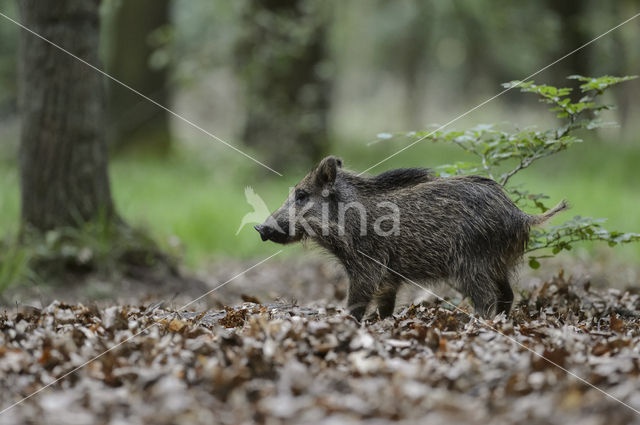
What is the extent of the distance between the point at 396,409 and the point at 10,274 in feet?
14.1

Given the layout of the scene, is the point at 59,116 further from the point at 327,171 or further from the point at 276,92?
the point at 276,92

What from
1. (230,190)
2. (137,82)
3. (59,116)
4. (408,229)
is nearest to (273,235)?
(408,229)

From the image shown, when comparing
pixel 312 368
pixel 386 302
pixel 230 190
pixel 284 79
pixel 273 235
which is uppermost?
pixel 284 79

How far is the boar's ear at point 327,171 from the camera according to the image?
4676mm

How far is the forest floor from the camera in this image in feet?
8.17

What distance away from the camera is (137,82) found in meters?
14.7

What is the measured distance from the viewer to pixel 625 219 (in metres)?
8.77

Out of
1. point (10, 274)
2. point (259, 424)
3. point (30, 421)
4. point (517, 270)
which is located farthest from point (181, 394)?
point (10, 274)

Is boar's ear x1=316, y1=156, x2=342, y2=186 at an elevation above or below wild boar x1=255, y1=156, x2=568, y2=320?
above

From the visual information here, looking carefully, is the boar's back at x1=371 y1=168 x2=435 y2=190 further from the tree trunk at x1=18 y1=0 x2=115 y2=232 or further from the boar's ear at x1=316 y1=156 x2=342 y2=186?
the tree trunk at x1=18 y1=0 x2=115 y2=232

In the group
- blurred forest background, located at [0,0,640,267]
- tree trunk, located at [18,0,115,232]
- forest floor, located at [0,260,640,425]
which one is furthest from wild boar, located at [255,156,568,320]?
tree trunk, located at [18,0,115,232]

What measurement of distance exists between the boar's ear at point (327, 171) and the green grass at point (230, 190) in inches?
104

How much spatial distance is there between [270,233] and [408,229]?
0.95 m

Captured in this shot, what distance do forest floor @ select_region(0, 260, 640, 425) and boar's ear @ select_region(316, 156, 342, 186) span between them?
97 cm
